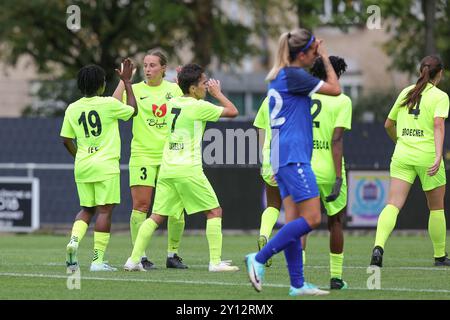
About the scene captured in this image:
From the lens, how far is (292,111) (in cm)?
926

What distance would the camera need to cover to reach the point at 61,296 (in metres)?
9.48

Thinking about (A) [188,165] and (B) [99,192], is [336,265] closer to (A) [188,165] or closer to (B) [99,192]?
(A) [188,165]

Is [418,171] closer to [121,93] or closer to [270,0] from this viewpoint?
[121,93]

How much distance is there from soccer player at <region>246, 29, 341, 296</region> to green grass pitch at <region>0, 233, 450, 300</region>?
517mm

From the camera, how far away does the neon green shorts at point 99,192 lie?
12.0 m

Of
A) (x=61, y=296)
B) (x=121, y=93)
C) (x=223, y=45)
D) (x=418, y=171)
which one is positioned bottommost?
(x=61, y=296)

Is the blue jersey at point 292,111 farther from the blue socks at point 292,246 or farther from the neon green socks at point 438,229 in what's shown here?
the neon green socks at point 438,229

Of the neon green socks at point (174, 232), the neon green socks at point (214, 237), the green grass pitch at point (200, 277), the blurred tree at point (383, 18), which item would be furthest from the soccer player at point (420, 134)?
the blurred tree at point (383, 18)

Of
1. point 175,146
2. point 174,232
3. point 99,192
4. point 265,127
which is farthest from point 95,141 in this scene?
point 265,127

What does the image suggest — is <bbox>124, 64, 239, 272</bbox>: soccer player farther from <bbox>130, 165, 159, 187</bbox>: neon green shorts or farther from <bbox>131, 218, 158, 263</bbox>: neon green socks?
<bbox>130, 165, 159, 187</bbox>: neon green shorts

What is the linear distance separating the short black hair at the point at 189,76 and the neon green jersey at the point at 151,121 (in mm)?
1220

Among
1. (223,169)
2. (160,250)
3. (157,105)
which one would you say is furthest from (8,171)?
(157,105)

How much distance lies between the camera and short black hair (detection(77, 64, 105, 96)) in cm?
1191

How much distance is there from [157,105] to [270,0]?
2026 centimetres
